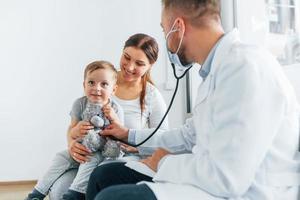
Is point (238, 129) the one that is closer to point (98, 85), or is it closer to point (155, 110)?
point (98, 85)

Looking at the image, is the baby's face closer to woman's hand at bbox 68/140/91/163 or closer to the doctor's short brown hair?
woman's hand at bbox 68/140/91/163

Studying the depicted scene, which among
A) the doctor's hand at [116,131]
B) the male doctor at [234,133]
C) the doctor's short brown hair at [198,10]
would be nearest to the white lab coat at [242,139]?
the male doctor at [234,133]

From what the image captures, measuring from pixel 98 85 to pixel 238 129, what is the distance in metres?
0.90

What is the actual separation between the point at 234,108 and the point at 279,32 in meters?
1.49

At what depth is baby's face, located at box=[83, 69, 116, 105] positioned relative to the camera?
160cm

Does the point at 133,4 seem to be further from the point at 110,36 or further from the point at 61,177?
the point at 61,177

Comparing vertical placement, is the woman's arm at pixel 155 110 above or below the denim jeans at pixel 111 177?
above

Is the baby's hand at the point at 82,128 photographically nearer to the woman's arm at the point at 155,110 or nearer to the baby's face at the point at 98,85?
the baby's face at the point at 98,85

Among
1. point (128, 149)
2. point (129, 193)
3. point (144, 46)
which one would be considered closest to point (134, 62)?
Answer: point (144, 46)

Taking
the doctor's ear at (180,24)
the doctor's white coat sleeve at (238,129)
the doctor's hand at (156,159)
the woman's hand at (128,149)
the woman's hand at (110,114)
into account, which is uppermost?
the doctor's ear at (180,24)

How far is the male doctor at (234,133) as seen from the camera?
2.63 ft

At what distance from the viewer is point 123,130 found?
4.88 feet

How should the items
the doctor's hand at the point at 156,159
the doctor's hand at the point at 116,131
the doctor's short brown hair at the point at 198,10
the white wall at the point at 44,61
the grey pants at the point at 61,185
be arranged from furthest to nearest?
1. the white wall at the point at 44,61
2. the grey pants at the point at 61,185
3. the doctor's hand at the point at 116,131
4. the doctor's hand at the point at 156,159
5. the doctor's short brown hair at the point at 198,10

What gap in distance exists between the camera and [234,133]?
80 centimetres
